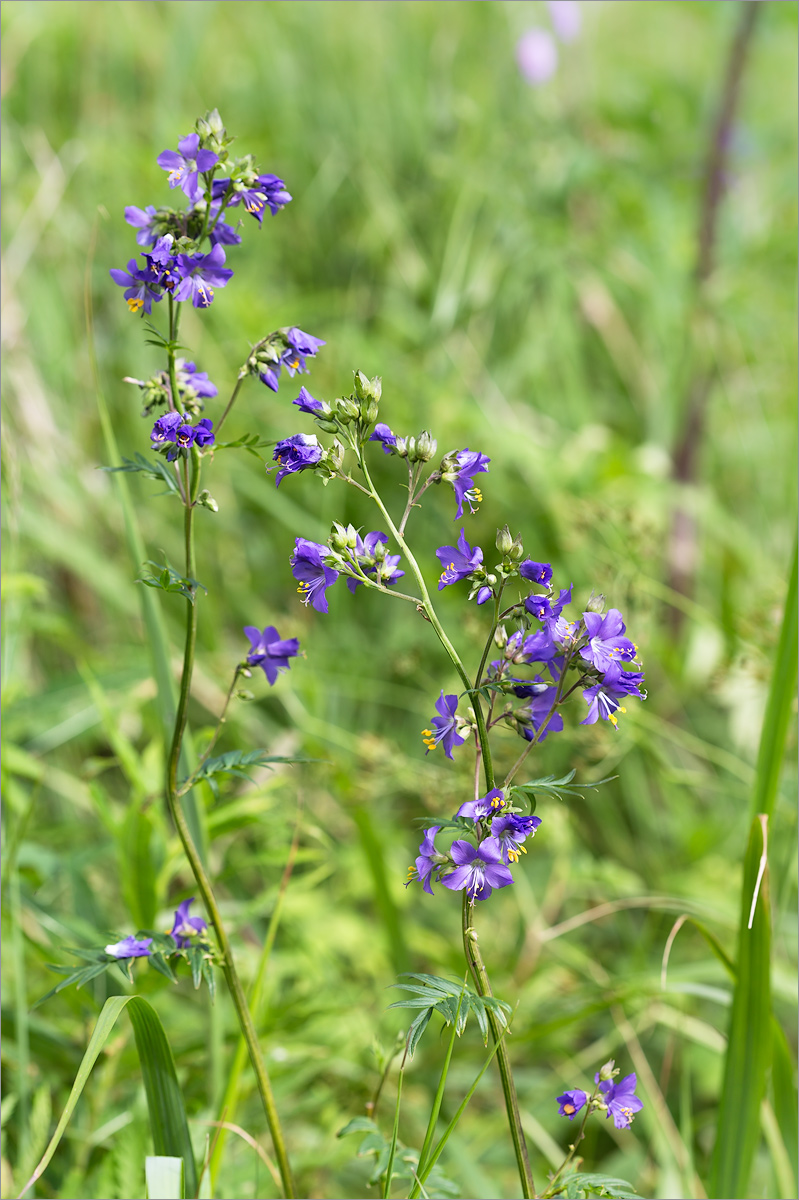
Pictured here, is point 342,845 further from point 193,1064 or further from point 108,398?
point 108,398

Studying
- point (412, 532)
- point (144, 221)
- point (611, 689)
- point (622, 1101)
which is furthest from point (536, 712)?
point (412, 532)

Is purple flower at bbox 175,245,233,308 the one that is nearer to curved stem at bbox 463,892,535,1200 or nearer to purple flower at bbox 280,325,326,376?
purple flower at bbox 280,325,326,376

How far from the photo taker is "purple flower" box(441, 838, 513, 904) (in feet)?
3.42

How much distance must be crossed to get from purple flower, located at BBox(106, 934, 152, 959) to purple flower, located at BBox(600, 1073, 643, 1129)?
25.6 inches

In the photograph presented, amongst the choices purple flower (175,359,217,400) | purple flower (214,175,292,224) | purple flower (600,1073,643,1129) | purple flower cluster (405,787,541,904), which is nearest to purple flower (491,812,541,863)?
purple flower cluster (405,787,541,904)

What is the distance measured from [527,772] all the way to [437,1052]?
70cm

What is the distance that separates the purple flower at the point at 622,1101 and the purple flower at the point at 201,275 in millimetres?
1161

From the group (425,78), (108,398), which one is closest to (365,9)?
(425,78)

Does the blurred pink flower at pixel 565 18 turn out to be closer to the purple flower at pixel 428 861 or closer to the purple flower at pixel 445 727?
the purple flower at pixel 445 727

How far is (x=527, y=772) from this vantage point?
7.70 ft

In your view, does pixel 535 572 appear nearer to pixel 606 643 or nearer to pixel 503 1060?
Result: pixel 606 643

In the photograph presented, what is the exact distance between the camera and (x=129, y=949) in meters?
1.20

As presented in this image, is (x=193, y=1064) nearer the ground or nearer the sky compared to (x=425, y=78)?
nearer the ground

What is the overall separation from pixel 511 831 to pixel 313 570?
41 cm
